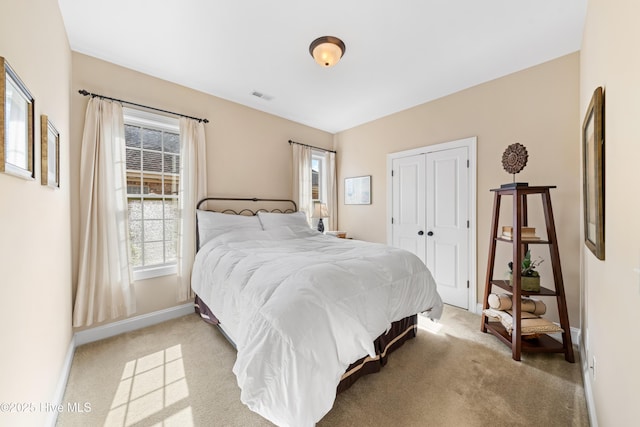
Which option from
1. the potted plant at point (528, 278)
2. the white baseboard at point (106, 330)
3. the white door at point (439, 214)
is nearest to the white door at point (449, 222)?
the white door at point (439, 214)

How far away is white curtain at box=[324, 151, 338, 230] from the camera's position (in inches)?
189

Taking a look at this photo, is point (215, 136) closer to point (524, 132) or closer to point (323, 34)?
point (323, 34)

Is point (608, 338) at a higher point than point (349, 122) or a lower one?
lower

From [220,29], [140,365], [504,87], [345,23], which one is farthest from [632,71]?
[140,365]

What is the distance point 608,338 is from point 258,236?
2803mm

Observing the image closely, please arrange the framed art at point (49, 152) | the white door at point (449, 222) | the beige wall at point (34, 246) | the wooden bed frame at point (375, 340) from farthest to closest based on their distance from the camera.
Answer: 1. the white door at point (449, 222)
2. the wooden bed frame at point (375, 340)
3. the framed art at point (49, 152)
4. the beige wall at point (34, 246)

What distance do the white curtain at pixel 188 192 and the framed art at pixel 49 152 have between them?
1241 millimetres

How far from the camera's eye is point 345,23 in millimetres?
2066

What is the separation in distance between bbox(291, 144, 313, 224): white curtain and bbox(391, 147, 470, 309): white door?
4.82ft

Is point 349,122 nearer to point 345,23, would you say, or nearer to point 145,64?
point 345,23

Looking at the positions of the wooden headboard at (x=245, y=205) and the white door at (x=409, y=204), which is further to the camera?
the white door at (x=409, y=204)

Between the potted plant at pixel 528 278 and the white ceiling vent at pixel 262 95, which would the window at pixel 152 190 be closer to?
the white ceiling vent at pixel 262 95

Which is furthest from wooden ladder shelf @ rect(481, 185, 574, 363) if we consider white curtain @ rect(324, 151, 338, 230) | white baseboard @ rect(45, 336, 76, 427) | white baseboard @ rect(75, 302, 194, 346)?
white baseboard @ rect(75, 302, 194, 346)

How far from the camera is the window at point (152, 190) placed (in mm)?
2787
